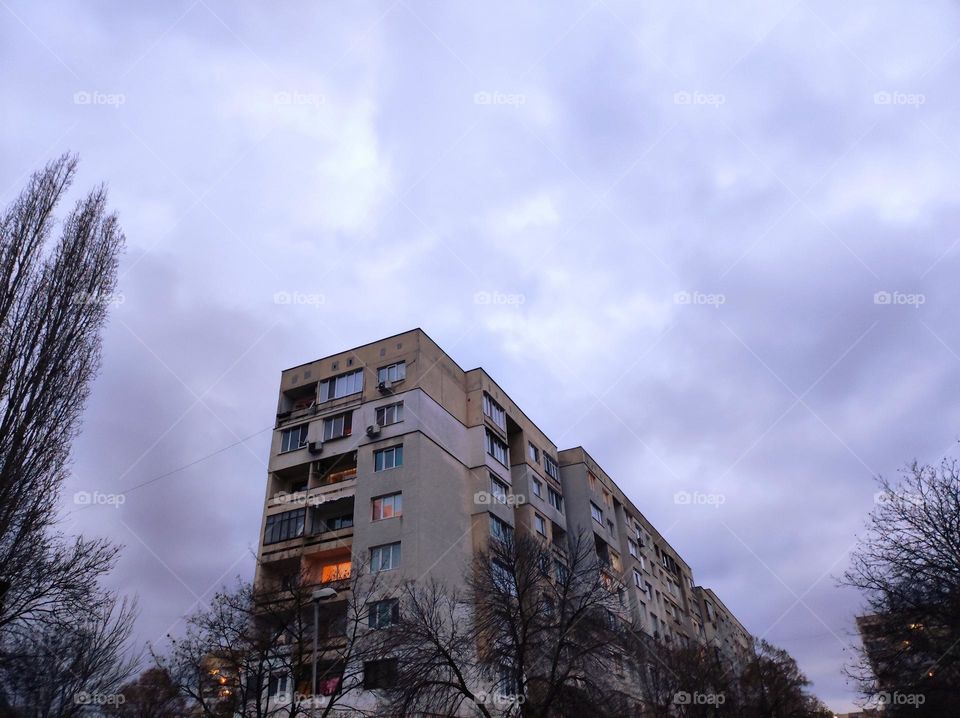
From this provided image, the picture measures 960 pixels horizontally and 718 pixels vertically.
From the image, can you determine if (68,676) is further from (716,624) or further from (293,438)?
(716,624)

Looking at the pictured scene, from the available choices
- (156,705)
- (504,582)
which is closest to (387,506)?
(504,582)

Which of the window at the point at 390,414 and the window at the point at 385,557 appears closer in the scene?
the window at the point at 385,557

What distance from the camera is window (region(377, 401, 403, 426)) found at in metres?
42.6

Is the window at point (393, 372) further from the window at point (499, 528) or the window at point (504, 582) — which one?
the window at point (504, 582)

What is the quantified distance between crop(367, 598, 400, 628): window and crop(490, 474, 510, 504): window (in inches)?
450

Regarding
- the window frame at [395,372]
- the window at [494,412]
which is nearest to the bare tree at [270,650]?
the window frame at [395,372]

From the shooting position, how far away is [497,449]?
48.6m

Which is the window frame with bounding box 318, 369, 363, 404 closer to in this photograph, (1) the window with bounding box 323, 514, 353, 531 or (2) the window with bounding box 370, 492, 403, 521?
(1) the window with bounding box 323, 514, 353, 531

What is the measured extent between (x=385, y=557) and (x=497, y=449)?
13249 mm

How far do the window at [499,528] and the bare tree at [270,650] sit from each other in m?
10.2

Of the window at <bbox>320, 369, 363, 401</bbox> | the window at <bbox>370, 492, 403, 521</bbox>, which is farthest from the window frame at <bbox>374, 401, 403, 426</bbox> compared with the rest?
the window at <bbox>370, 492, 403, 521</bbox>

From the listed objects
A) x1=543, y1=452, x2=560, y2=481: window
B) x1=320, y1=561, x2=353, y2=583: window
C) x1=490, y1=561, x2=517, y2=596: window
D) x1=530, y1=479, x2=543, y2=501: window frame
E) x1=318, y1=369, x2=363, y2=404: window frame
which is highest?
x1=318, y1=369, x2=363, y2=404: window frame

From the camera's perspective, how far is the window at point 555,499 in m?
53.7

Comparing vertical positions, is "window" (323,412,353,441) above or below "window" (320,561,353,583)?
above
